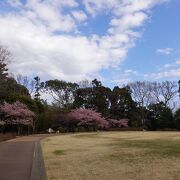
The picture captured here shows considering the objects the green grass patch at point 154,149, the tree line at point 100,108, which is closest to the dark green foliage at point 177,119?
the tree line at point 100,108

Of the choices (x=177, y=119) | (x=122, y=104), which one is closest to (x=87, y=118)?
(x=122, y=104)

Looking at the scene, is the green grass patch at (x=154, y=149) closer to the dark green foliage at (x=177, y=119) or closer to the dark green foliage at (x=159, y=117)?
the dark green foliage at (x=177, y=119)

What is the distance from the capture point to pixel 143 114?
8838cm

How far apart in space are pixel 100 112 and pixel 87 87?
6890 millimetres

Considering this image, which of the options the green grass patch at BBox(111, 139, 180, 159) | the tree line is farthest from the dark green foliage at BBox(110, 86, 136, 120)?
the green grass patch at BBox(111, 139, 180, 159)

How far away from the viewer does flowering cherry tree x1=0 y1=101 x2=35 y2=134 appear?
190ft

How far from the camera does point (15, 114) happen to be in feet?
191

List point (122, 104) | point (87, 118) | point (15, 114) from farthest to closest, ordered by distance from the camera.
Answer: point (122, 104) → point (87, 118) → point (15, 114)

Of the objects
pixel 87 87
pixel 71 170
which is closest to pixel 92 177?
pixel 71 170

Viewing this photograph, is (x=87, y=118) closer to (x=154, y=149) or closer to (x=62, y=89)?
(x=62, y=89)

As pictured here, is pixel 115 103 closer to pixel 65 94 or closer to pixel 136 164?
pixel 65 94

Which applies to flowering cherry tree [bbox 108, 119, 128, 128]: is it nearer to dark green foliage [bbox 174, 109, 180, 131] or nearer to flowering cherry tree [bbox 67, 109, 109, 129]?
flowering cherry tree [bbox 67, 109, 109, 129]

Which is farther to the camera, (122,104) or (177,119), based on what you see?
(122,104)

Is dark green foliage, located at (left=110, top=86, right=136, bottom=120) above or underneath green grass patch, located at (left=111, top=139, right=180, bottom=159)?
above
